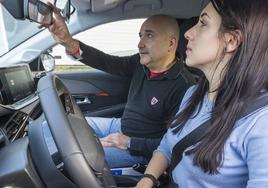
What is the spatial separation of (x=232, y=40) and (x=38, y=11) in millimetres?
983

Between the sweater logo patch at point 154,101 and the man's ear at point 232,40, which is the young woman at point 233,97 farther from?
the sweater logo patch at point 154,101

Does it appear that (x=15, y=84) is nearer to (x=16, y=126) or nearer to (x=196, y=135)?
(x=16, y=126)

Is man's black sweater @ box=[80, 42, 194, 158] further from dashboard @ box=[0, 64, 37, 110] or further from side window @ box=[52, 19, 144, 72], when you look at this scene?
side window @ box=[52, 19, 144, 72]

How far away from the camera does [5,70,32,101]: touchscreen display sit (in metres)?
2.23

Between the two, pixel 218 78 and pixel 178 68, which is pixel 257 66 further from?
pixel 178 68

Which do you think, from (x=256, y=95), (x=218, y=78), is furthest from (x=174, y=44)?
(x=256, y=95)

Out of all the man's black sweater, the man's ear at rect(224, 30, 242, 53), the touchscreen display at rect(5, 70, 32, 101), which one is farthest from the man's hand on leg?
the man's ear at rect(224, 30, 242, 53)

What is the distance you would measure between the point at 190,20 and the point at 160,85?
69cm

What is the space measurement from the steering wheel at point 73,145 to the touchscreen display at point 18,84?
850mm

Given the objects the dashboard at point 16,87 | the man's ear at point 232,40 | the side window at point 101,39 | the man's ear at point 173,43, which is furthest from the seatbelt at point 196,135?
the side window at point 101,39

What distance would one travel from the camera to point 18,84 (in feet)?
7.65

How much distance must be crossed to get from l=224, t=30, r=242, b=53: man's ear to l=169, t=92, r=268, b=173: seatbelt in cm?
18

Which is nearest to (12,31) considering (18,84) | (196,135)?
(18,84)

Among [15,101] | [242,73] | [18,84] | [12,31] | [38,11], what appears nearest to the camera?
[242,73]
